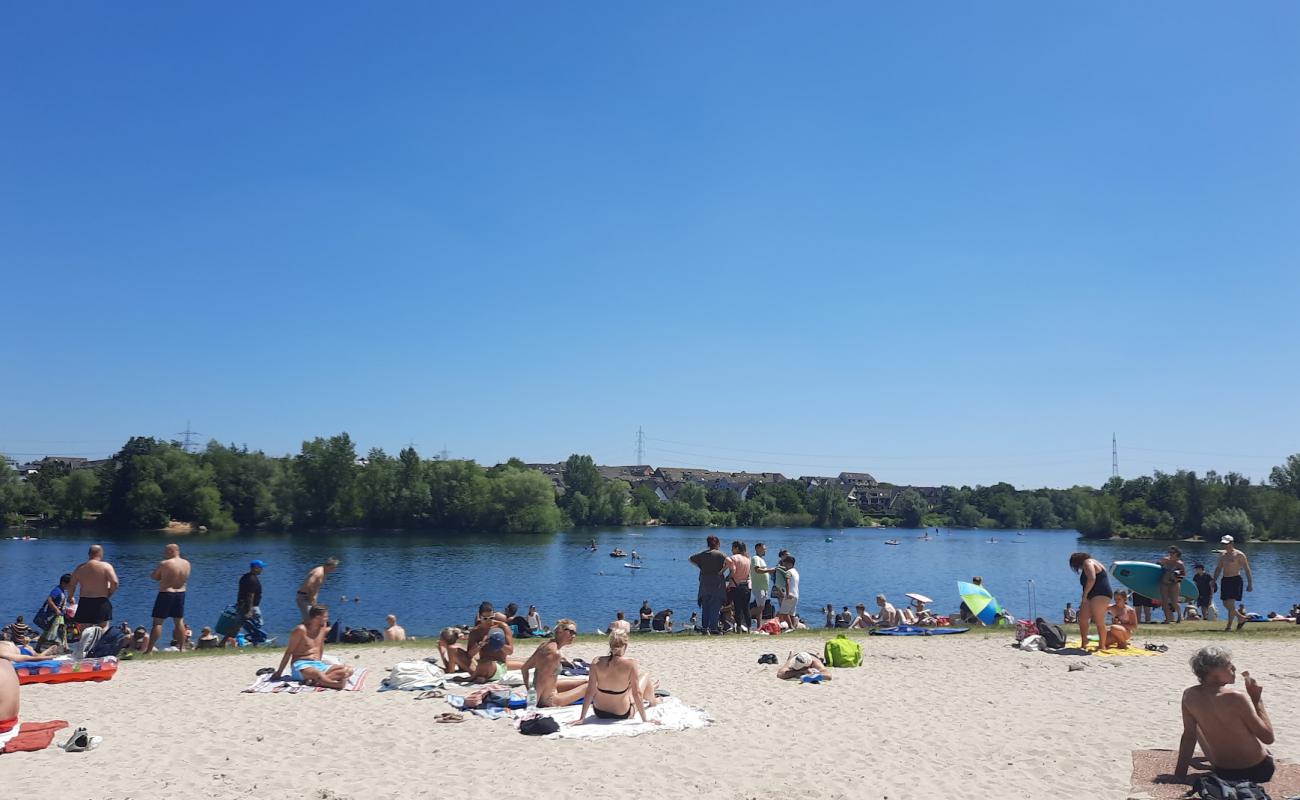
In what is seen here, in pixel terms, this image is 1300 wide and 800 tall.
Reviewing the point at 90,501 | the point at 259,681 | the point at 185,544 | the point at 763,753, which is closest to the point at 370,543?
the point at 185,544

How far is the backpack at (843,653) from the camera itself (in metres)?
12.3

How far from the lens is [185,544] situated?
65438 millimetres

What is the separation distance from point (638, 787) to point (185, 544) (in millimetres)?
69579

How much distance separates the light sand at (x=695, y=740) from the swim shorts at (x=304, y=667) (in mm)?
459

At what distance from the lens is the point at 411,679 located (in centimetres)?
1076

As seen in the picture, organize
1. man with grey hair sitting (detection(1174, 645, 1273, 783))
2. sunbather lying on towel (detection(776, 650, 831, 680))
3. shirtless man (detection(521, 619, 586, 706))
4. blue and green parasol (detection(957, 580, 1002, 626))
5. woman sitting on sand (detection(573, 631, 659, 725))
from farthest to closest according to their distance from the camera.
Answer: blue and green parasol (detection(957, 580, 1002, 626)), sunbather lying on towel (detection(776, 650, 831, 680)), shirtless man (detection(521, 619, 586, 706)), woman sitting on sand (detection(573, 631, 659, 725)), man with grey hair sitting (detection(1174, 645, 1273, 783))

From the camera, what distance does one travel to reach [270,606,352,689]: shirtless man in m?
10.5

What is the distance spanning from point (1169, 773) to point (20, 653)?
45.9 ft

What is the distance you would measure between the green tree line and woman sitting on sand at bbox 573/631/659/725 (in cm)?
8107

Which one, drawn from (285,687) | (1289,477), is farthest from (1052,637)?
(1289,477)

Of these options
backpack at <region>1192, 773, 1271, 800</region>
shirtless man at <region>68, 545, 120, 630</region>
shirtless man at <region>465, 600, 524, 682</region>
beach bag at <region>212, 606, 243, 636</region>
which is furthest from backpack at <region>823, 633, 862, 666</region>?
beach bag at <region>212, 606, 243, 636</region>

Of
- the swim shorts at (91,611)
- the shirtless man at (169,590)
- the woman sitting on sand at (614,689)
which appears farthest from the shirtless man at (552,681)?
the swim shorts at (91,611)

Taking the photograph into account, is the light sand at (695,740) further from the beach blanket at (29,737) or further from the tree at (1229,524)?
the tree at (1229,524)

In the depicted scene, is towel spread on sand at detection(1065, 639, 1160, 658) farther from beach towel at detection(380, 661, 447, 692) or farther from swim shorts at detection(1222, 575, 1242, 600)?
beach towel at detection(380, 661, 447, 692)
